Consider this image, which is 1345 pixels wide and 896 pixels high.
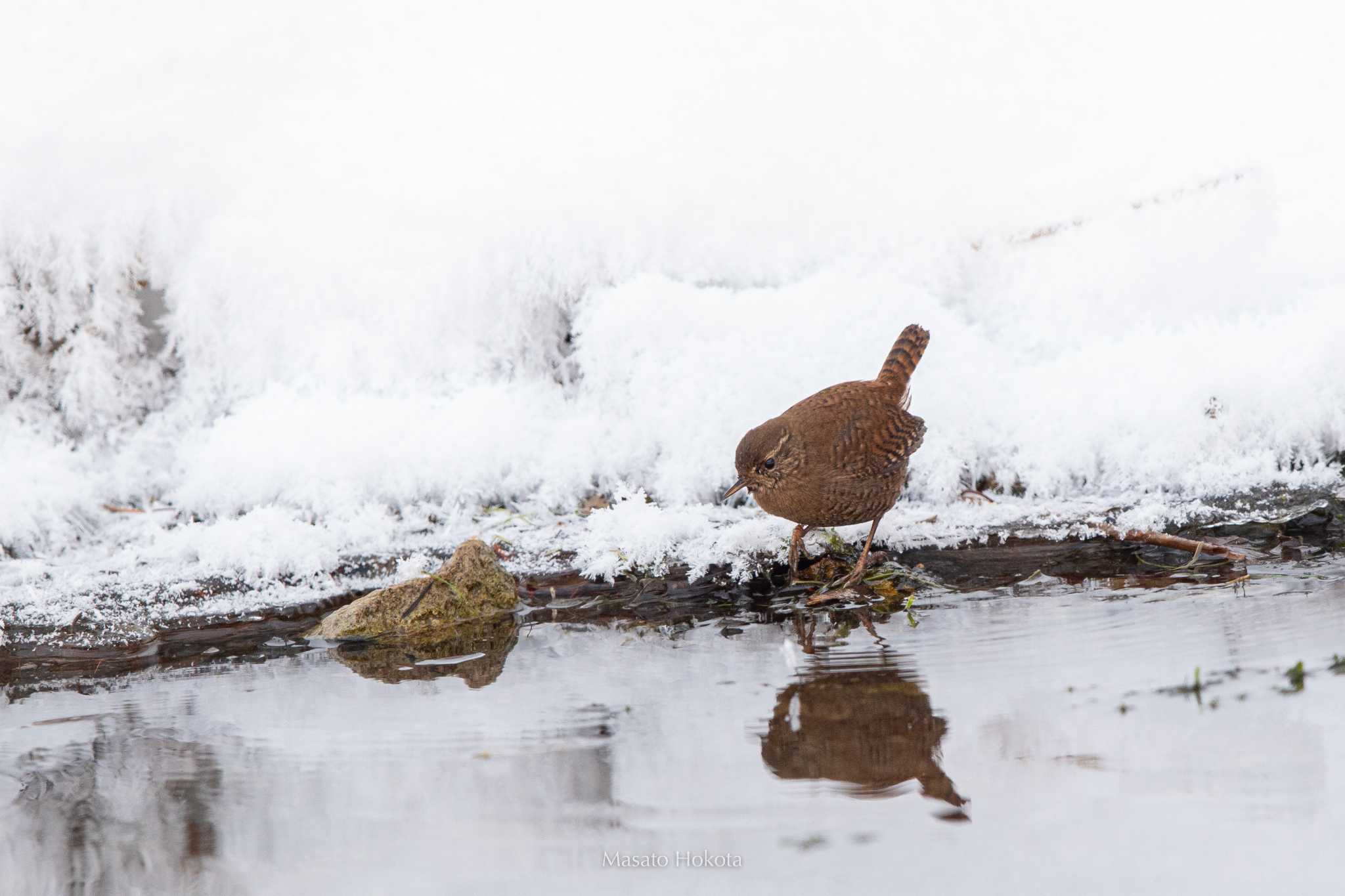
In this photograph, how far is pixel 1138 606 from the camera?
12.0 ft

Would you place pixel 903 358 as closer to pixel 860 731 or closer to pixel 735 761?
pixel 860 731

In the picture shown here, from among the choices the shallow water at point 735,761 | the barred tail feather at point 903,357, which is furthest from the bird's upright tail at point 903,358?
the shallow water at point 735,761

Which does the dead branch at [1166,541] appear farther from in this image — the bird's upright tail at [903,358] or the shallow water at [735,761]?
the bird's upright tail at [903,358]

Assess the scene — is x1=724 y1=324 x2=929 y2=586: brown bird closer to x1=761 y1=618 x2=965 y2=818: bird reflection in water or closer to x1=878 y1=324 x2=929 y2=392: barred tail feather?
x1=878 y1=324 x2=929 y2=392: barred tail feather

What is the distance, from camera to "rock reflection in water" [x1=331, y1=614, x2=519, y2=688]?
11.5ft

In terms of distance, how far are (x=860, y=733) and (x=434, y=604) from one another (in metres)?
1.83

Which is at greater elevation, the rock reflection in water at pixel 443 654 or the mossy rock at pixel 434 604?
the mossy rock at pixel 434 604

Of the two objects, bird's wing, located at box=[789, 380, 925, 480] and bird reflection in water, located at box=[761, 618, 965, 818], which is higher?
bird's wing, located at box=[789, 380, 925, 480]

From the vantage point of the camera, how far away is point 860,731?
283 cm

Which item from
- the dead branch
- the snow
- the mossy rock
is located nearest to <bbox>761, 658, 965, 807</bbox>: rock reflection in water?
the snow

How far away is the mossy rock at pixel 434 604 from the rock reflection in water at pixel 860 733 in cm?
140

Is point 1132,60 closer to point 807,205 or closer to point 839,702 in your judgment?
point 807,205

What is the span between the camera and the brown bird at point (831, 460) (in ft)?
13.1

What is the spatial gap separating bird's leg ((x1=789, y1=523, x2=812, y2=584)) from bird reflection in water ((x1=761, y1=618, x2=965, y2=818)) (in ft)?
3.15
